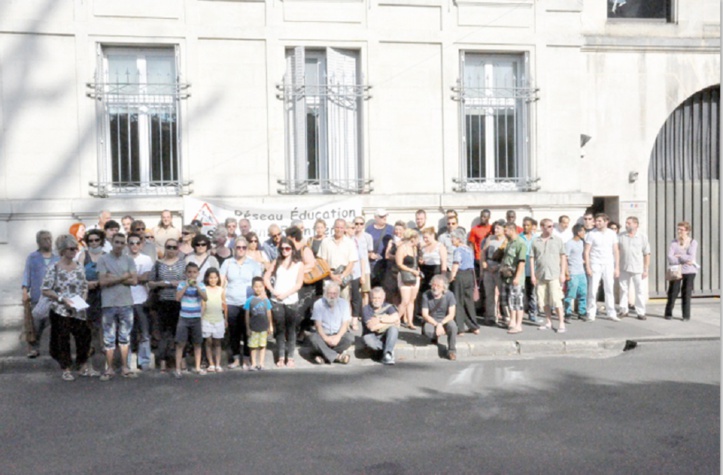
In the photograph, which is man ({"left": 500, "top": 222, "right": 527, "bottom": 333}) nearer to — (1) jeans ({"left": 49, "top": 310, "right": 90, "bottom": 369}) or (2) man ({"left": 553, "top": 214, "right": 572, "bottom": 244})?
(2) man ({"left": 553, "top": 214, "right": 572, "bottom": 244})

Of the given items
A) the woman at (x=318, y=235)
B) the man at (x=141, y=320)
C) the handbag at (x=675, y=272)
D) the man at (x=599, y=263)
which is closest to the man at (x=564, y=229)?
the man at (x=599, y=263)

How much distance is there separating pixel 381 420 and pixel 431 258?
4.90 meters

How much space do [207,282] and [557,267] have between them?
5.62 m

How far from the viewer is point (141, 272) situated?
1056 cm

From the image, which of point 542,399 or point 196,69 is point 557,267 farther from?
point 196,69

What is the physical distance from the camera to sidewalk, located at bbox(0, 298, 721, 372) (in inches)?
434

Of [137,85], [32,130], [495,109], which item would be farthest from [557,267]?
[32,130]

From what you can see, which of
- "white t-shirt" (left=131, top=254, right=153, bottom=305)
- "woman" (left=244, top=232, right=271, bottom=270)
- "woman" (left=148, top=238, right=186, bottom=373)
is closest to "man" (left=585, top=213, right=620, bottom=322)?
"woman" (left=244, top=232, right=271, bottom=270)

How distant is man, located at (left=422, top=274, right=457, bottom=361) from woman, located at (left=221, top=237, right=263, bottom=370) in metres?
2.52

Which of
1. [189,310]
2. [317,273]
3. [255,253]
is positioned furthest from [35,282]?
[317,273]

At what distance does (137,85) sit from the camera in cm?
1366

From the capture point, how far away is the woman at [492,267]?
42.4 ft

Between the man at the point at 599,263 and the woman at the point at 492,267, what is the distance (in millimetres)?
1695

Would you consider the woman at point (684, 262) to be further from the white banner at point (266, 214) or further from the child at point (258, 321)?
the child at point (258, 321)
